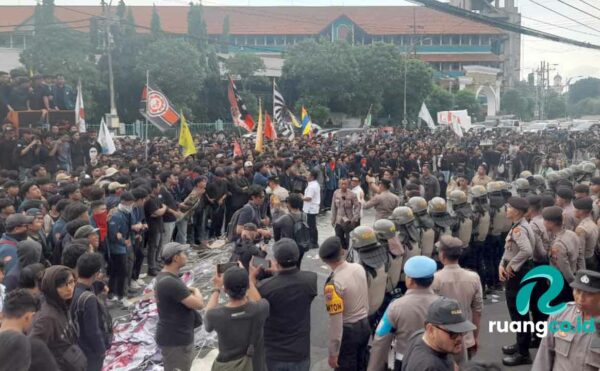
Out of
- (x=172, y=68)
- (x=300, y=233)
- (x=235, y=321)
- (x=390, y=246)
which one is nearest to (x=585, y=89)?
(x=172, y=68)

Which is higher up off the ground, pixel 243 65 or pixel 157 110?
pixel 243 65

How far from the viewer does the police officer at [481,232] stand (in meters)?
8.72

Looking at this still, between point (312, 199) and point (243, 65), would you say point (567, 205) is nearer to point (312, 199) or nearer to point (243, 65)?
point (312, 199)

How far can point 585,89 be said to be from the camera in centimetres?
11594

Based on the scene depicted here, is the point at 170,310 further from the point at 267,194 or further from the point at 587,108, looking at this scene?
the point at 587,108

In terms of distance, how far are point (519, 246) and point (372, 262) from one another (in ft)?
5.81

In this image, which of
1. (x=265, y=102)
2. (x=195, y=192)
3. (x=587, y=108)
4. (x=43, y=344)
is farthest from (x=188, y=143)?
(x=587, y=108)

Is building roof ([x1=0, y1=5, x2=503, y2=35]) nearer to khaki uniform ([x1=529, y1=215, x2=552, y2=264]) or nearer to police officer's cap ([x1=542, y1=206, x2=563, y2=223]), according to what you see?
khaki uniform ([x1=529, y1=215, x2=552, y2=264])

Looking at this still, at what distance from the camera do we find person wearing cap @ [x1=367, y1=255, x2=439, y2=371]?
15.3ft

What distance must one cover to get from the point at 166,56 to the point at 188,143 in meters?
24.2

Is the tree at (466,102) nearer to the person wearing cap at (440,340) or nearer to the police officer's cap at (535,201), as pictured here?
the police officer's cap at (535,201)

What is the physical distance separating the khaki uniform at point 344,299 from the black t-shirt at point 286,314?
0.85 feet

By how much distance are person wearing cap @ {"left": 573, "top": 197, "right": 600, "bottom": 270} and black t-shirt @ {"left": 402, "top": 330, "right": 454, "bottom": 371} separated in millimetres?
3841

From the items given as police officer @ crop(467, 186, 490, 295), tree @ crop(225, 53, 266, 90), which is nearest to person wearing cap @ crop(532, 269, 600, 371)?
police officer @ crop(467, 186, 490, 295)
